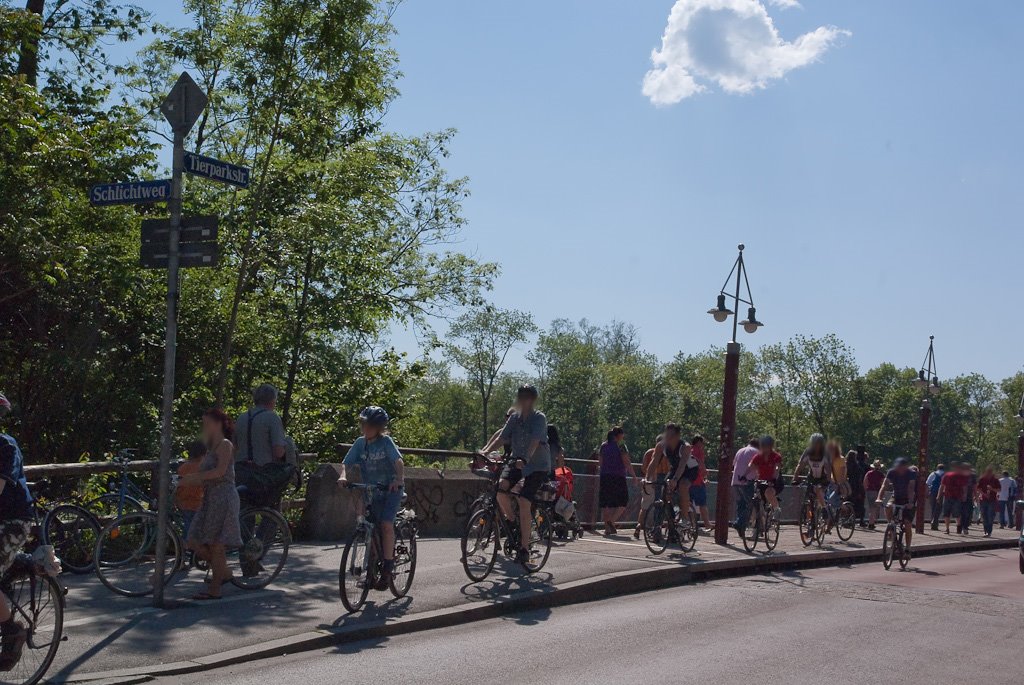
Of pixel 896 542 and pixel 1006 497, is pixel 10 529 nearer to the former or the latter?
pixel 896 542

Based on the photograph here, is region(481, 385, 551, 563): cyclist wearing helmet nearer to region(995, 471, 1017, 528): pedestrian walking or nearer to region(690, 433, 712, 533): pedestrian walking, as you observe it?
region(690, 433, 712, 533): pedestrian walking

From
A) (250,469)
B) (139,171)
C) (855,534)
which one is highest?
(139,171)

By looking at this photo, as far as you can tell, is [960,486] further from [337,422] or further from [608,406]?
[608,406]

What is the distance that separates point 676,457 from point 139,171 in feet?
39.4

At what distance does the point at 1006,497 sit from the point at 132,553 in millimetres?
29758

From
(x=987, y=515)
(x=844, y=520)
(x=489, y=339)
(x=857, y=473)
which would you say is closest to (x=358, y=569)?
(x=844, y=520)

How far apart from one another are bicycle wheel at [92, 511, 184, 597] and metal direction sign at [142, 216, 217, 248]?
241 cm

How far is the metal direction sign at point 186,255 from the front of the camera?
28.4 ft

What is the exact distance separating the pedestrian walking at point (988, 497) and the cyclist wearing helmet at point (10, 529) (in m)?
25.6

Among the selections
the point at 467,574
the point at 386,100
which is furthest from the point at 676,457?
the point at 386,100

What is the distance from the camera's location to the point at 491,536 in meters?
10.9

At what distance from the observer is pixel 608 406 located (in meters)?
99.8

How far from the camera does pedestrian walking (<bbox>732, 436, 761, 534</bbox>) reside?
1670 centimetres

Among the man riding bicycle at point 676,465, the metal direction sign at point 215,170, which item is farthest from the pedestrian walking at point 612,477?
the metal direction sign at point 215,170
